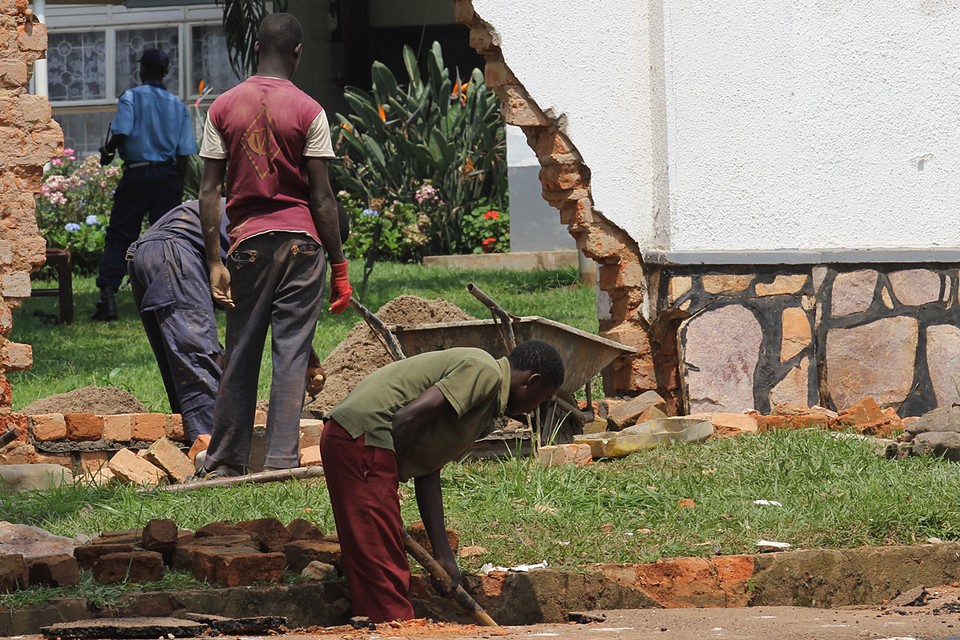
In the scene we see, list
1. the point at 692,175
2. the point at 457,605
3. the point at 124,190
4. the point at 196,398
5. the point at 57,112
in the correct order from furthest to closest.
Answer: the point at 57,112 → the point at 124,190 → the point at 692,175 → the point at 196,398 → the point at 457,605

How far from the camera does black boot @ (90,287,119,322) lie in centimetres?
1202

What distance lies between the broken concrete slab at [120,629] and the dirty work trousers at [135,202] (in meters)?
7.59

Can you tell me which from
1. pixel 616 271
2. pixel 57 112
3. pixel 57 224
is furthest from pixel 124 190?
pixel 57 112

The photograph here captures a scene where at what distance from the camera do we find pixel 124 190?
11562mm

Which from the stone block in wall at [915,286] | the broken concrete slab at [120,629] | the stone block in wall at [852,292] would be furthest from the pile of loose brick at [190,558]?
the stone block in wall at [915,286]

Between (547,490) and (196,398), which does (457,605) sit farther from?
(196,398)

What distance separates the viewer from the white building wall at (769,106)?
322 inches

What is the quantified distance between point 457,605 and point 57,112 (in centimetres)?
1374

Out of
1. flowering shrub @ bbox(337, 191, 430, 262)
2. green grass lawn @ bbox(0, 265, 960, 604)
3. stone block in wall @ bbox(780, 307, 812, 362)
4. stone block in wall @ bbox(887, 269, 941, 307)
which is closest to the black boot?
flowering shrub @ bbox(337, 191, 430, 262)

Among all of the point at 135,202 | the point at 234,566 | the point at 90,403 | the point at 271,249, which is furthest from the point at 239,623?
the point at 135,202

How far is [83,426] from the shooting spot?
7.54 m

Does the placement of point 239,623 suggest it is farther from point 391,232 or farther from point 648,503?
point 391,232

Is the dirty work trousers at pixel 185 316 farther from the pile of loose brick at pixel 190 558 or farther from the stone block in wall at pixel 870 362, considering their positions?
the stone block in wall at pixel 870 362

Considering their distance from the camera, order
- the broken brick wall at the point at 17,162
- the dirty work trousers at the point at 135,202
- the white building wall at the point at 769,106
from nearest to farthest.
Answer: the broken brick wall at the point at 17,162 < the white building wall at the point at 769,106 < the dirty work trousers at the point at 135,202
